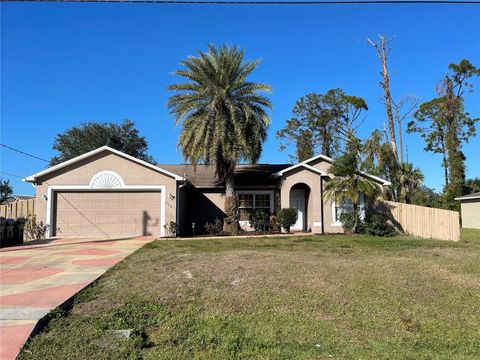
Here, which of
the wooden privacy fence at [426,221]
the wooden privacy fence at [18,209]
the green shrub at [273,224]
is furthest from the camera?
the green shrub at [273,224]

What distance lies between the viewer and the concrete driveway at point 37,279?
600 centimetres

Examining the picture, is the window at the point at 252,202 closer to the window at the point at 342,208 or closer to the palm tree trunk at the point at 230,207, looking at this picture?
the palm tree trunk at the point at 230,207

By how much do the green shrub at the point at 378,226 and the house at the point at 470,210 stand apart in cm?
1605

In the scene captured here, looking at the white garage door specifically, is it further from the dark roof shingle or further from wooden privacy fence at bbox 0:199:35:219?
the dark roof shingle

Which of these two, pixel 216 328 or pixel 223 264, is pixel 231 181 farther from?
pixel 216 328

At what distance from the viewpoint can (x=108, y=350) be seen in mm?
5289

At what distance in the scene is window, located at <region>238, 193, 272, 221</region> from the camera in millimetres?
23672

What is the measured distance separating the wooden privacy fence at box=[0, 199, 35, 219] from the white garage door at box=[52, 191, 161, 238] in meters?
1.49

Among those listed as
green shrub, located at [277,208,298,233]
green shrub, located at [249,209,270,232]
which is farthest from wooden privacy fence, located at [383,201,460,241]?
green shrub, located at [249,209,270,232]

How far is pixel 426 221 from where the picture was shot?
20.7 metres

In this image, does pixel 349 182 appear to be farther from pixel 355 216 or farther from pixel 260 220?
pixel 260 220

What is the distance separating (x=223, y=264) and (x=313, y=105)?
41.2 m

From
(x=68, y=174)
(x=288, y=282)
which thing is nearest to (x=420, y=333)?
(x=288, y=282)

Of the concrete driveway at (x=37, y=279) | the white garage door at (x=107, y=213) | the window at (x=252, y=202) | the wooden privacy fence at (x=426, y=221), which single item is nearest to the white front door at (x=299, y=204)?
the window at (x=252, y=202)
